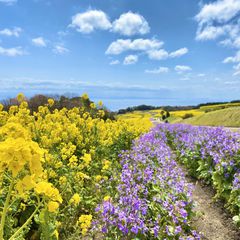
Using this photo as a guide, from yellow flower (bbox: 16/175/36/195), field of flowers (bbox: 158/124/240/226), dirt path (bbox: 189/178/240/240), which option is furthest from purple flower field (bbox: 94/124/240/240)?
yellow flower (bbox: 16/175/36/195)

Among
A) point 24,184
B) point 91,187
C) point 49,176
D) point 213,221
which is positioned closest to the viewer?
point 24,184

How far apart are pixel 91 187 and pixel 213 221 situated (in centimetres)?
237

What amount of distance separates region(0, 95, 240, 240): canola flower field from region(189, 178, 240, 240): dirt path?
24 cm

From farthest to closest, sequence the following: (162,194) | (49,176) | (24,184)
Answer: (162,194), (49,176), (24,184)

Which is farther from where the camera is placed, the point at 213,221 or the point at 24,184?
the point at 213,221

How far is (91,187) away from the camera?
658 centimetres

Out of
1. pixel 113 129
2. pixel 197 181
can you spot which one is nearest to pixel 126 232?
pixel 197 181

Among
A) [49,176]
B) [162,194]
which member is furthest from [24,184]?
[162,194]

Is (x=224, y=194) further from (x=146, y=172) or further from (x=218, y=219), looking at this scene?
(x=146, y=172)

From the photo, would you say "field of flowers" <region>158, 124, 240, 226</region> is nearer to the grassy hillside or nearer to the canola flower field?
the canola flower field

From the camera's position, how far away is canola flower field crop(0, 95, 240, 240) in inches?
90.6

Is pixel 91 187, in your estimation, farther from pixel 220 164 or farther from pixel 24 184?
pixel 24 184

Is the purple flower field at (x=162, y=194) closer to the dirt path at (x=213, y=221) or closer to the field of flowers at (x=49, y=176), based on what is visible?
the dirt path at (x=213, y=221)

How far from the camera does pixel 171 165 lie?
23.6 ft
